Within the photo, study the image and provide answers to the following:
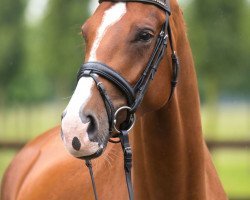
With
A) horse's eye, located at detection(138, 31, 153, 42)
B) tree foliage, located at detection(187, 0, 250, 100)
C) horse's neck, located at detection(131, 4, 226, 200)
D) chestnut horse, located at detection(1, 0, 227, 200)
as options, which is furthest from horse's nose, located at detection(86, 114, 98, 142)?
tree foliage, located at detection(187, 0, 250, 100)

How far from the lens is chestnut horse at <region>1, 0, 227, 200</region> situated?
3053 mm

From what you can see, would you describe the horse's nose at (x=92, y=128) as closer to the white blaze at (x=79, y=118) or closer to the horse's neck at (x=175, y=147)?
the white blaze at (x=79, y=118)

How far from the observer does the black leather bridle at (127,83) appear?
3.12m

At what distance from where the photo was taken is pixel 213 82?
61.7 ft

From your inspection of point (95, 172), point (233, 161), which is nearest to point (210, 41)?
point (233, 161)

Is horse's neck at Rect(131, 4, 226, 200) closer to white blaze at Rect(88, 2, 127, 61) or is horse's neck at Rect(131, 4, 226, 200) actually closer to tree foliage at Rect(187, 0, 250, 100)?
white blaze at Rect(88, 2, 127, 61)

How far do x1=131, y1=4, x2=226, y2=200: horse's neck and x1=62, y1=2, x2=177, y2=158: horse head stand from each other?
0.61 feet

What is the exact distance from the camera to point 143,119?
3.62 metres

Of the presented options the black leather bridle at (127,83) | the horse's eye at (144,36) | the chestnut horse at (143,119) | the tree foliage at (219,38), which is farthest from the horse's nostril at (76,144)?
the tree foliage at (219,38)

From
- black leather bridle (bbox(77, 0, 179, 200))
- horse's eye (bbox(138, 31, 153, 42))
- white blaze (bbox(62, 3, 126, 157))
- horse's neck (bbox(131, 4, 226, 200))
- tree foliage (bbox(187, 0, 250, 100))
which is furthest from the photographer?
tree foliage (bbox(187, 0, 250, 100))

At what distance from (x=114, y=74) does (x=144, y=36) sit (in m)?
0.26

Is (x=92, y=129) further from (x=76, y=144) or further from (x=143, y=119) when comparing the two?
(x=143, y=119)

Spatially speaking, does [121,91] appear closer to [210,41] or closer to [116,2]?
[116,2]

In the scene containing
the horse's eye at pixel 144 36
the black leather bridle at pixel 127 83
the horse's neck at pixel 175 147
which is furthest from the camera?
the horse's neck at pixel 175 147
